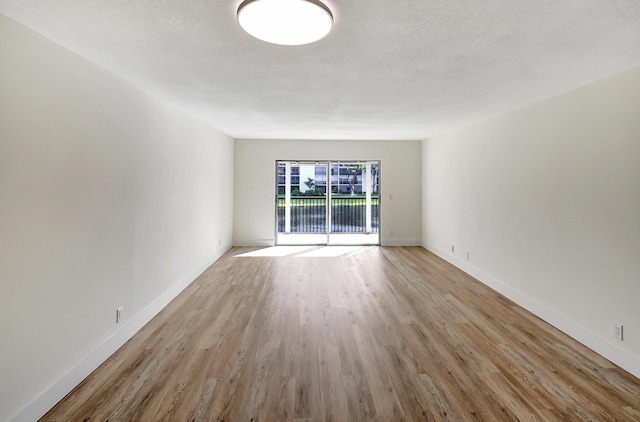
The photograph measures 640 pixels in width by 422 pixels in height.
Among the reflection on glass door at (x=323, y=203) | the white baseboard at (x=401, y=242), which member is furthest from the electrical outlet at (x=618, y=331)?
the reflection on glass door at (x=323, y=203)

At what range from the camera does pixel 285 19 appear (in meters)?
1.52

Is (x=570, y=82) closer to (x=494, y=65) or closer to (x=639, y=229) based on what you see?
(x=494, y=65)

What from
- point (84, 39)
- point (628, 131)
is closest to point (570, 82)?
point (628, 131)

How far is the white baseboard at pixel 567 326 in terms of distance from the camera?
2234 mm

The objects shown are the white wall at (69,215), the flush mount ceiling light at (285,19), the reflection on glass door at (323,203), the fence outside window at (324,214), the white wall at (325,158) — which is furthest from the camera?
the fence outside window at (324,214)

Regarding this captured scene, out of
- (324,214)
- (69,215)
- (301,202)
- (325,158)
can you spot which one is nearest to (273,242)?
(301,202)

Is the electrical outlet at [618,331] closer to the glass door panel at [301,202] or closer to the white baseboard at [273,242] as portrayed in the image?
the white baseboard at [273,242]

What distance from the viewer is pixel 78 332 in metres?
2.08

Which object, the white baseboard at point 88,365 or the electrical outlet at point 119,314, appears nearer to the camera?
the white baseboard at point 88,365

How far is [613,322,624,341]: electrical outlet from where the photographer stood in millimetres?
2299

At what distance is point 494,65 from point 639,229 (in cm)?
160

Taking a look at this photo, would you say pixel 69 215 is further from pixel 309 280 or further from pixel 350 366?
pixel 309 280

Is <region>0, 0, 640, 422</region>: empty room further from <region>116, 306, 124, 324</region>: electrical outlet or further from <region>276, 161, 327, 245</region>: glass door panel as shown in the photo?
<region>276, 161, 327, 245</region>: glass door panel

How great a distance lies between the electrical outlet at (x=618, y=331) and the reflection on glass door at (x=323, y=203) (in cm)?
502
